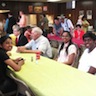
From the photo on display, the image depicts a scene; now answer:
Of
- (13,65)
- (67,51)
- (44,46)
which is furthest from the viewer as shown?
(44,46)

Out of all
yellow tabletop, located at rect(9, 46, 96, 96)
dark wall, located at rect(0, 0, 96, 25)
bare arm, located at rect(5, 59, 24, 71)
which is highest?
dark wall, located at rect(0, 0, 96, 25)

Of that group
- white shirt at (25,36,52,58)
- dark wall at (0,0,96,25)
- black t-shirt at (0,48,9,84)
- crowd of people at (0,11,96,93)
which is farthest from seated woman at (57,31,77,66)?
dark wall at (0,0,96,25)

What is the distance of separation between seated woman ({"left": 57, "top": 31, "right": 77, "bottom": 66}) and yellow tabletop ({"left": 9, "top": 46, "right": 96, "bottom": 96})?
50 centimetres

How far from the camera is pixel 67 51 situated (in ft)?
11.5

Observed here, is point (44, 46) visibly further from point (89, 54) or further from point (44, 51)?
point (89, 54)

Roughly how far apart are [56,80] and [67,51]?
133 centimetres

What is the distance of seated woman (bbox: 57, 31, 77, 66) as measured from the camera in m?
3.39

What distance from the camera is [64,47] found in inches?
143

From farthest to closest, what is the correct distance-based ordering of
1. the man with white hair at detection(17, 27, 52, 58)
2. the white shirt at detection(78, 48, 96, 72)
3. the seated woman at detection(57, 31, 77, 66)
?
the man with white hair at detection(17, 27, 52, 58), the seated woman at detection(57, 31, 77, 66), the white shirt at detection(78, 48, 96, 72)

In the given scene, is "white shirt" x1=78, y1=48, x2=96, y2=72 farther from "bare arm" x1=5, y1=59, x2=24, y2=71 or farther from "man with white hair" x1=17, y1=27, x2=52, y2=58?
"man with white hair" x1=17, y1=27, x2=52, y2=58

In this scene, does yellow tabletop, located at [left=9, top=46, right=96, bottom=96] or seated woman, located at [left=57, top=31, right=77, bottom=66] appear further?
seated woman, located at [left=57, top=31, right=77, bottom=66]

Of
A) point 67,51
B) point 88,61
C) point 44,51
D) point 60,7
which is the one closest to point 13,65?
point 88,61

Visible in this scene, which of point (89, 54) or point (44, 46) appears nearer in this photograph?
point (89, 54)

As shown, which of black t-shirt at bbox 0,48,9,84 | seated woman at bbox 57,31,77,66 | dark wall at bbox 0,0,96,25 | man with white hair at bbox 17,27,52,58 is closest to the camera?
black t-shirt at bbox 0,48,9,84
